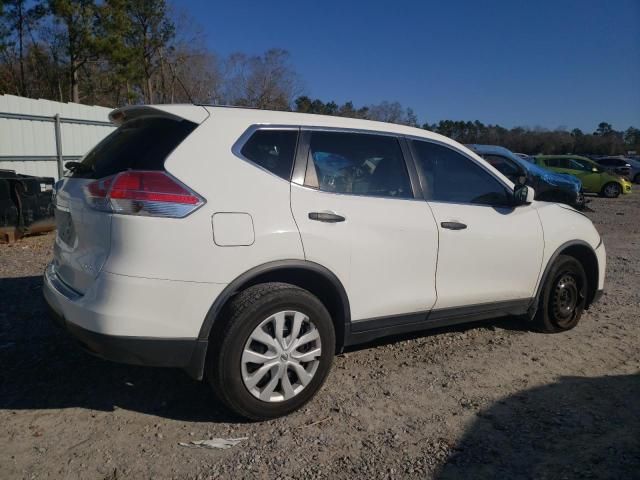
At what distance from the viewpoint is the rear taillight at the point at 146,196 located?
8.62 feet

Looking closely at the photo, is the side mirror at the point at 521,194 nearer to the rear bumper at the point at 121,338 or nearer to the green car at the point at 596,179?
the rear bumper at the point at 121,338

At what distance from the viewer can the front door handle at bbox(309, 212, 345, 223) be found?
3.07m

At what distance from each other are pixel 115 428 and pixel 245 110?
202cm

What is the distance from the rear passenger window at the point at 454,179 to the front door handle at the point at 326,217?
0.86 meters

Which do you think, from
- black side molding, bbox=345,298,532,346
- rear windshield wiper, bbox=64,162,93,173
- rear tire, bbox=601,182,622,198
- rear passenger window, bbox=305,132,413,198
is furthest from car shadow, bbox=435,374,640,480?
rear tire, bbox=601,182,622,198

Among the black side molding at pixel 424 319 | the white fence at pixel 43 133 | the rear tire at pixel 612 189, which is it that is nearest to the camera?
the black side molding at pixel 424 319

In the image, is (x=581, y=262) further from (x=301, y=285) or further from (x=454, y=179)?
(x=301, y=285)

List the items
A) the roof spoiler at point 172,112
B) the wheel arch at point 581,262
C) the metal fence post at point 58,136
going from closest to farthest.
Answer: the roof spoiler at point 172,112 < the wheel arch at point 581,262 < the metal fence post at point 58,136

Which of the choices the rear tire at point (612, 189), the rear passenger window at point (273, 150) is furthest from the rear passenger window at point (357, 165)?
the rear tire at point (612, 189)

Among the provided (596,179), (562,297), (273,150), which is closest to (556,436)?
(562,297)

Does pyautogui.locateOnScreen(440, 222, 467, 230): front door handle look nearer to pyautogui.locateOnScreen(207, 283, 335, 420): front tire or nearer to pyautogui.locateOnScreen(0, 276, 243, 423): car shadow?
pyautogui.locateOnScreen(207, 283, 335, 420): front tire

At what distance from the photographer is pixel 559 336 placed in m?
4.65

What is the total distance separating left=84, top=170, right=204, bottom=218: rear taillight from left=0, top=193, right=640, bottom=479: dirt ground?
4.16 ft

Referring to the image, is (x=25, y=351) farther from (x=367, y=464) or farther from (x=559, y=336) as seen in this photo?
(x=559, y=336)
